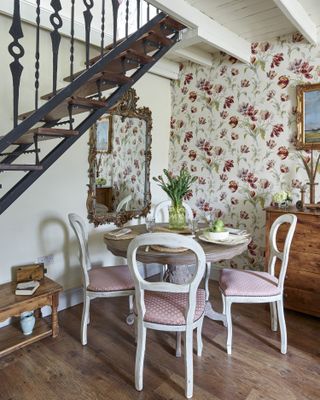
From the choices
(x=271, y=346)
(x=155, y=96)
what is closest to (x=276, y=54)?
(x=155, y=96)

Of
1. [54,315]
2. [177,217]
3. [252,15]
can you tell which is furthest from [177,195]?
[252,15]

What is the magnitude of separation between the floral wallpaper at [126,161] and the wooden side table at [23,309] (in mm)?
1246

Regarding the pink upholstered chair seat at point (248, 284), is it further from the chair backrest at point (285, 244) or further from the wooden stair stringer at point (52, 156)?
the wooden stair stringer at point (52, 156)

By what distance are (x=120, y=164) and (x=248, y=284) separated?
1857 millimetres

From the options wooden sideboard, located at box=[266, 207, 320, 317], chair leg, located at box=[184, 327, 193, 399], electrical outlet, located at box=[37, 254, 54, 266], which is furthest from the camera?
electrical outlet, located at box=[37, 254, 54, 266]

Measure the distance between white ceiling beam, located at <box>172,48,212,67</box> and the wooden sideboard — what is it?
5.92ft

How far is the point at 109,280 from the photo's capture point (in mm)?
2256

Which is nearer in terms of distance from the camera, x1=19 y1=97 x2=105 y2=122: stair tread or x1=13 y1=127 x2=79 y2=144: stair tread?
x1=13 y1=127 x2=79 y2=144: stair tread

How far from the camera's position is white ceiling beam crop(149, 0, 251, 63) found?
7.22 ft

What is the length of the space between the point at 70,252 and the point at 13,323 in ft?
2.45

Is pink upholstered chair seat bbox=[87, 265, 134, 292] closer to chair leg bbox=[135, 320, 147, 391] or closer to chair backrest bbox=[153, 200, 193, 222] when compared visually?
chair leg bbox=[135, 320, 147, 391]

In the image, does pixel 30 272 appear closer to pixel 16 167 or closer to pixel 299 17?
pixel 16 167

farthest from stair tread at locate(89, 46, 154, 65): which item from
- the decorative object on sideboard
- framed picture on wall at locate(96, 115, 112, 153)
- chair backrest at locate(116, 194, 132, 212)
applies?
the decorative object on sideboard

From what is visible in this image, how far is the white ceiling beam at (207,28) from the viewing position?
7.22 feet
